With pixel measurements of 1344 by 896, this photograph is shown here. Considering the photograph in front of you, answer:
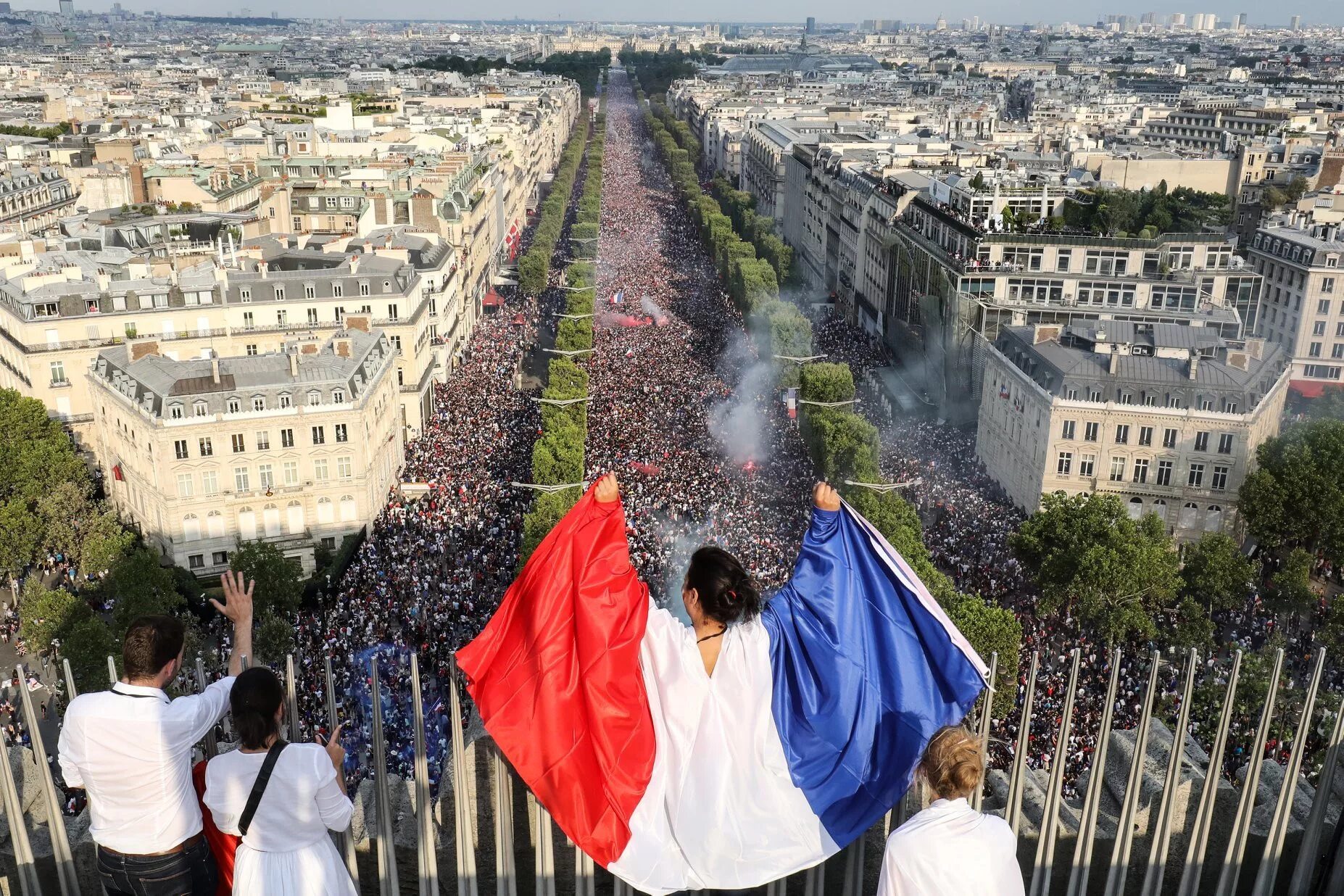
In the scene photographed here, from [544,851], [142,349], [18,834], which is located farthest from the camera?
[142,349]

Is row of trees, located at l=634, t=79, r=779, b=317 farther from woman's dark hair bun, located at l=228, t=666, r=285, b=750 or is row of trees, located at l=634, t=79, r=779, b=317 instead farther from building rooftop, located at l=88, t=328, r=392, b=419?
woman's dark hair bun, located at l=228, t=666, r=285, b=750

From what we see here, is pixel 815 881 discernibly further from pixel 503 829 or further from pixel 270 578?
pixel 270 578

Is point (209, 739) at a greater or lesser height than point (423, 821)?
greater

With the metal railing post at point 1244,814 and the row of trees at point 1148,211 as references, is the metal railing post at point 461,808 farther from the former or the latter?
the row of trees at point 1148,211

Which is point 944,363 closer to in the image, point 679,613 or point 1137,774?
point 679,613

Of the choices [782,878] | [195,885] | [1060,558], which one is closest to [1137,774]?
[782,878]

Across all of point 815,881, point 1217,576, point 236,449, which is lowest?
point 1217,576

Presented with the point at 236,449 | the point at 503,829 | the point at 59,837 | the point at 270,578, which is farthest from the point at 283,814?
the point at 236,449
